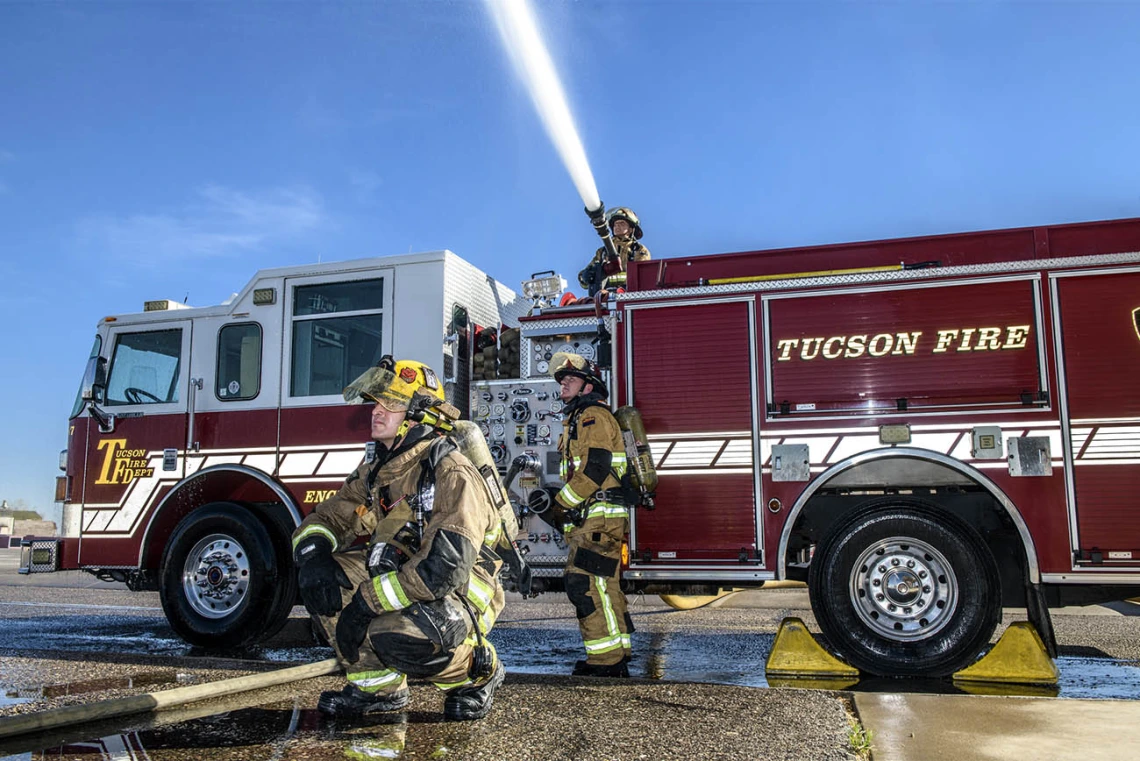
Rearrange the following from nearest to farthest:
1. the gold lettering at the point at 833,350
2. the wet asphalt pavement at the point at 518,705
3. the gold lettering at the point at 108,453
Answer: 1. the wet asphalt pavement at the point at 518,705
2. the gold lettering at the point at 833,350
3. the gold lettering at the point at 108,453

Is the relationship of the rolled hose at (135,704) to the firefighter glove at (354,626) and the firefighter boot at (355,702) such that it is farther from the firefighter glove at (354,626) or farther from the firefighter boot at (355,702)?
the firefighter glove at (354,626)

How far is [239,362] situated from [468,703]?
13.8ft

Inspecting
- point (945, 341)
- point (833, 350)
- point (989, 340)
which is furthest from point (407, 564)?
point (989, 340)

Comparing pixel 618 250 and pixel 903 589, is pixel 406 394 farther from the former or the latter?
pixel 618 250

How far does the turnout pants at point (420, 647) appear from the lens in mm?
3895

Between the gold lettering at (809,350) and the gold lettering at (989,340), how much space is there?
3.12 feet

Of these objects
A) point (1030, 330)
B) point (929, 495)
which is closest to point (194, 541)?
point (929, 495)

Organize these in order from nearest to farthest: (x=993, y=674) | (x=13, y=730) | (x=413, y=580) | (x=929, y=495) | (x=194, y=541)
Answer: (x=13, y=730) → (x=413, y=580) → (x=993, y=674) → (x=929, y=495) → (x=194, y=541)

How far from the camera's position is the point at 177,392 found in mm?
7457

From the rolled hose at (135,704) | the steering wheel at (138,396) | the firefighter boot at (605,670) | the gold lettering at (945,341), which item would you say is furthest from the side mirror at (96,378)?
the gold lettering at (945,341)

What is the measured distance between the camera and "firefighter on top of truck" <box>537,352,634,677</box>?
566cm

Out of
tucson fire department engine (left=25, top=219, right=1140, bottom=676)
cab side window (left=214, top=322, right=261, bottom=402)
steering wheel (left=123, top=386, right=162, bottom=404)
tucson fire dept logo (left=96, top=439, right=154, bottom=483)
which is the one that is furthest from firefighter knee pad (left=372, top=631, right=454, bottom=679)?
steering wheel (left=123, top=386, right=162, bottom=404)

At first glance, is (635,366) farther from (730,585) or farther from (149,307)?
(149,307)

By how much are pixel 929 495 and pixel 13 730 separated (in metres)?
5.04
